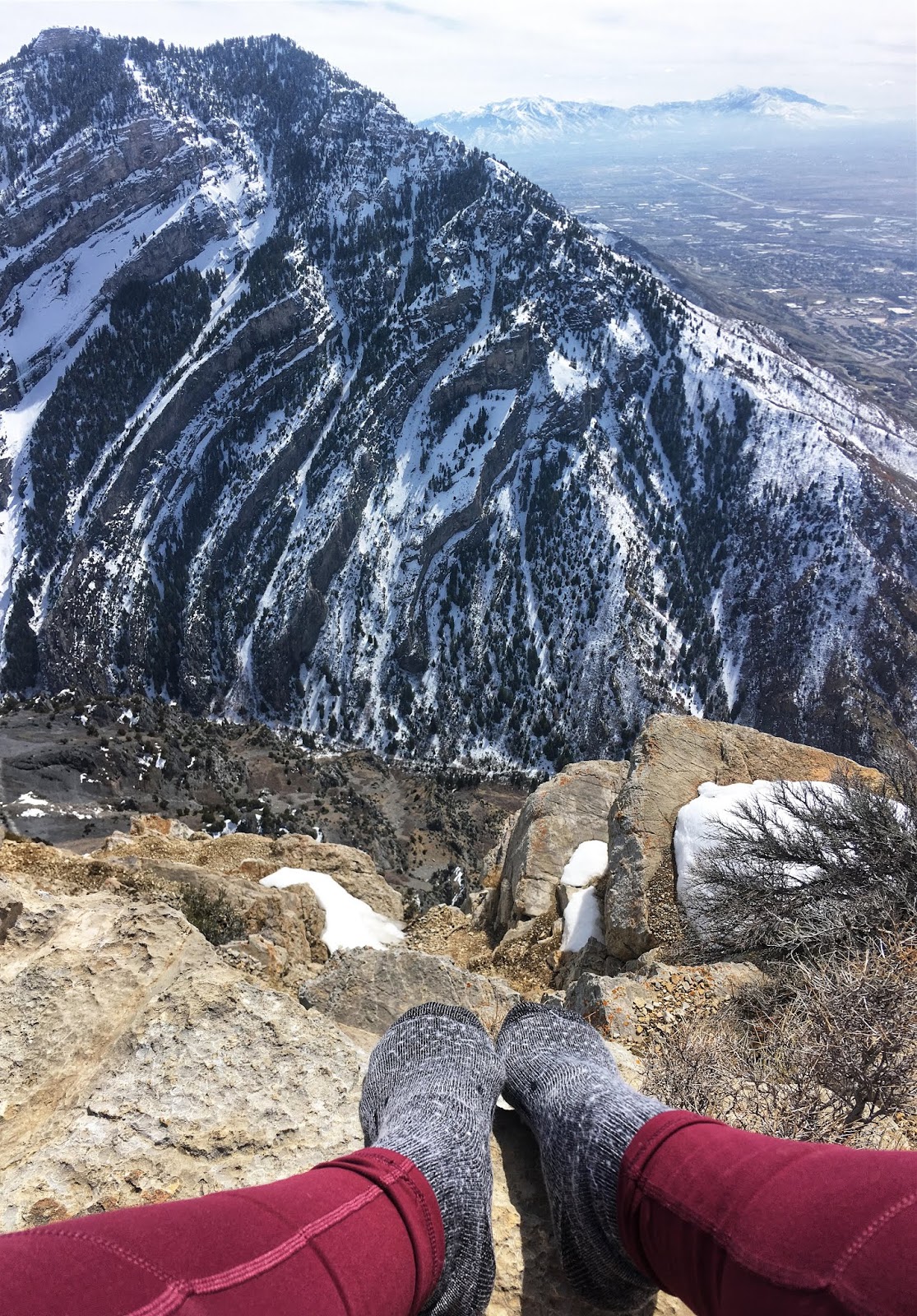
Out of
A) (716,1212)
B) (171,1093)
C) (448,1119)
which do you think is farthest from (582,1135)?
(171,1093)

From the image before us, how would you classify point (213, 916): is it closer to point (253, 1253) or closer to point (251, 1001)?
point (251, 1001)

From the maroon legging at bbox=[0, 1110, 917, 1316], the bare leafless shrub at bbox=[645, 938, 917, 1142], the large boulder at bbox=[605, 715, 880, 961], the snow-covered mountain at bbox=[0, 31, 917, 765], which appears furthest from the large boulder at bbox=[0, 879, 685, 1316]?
the snow-covered mountain at bbox=[0, 31, 917, 765]

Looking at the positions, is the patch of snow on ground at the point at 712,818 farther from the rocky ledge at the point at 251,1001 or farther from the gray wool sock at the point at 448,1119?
the gray wool sock at the point at 448,1119

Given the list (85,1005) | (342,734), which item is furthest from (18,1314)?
(342,734)

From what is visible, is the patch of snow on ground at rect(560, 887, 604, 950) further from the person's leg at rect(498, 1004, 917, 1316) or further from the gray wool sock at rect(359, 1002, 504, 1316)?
the person's leg at rect(498, 1004, 917, 1316)

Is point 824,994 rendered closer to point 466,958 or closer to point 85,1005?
point 85,1005

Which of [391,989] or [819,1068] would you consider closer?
[819,1068]
